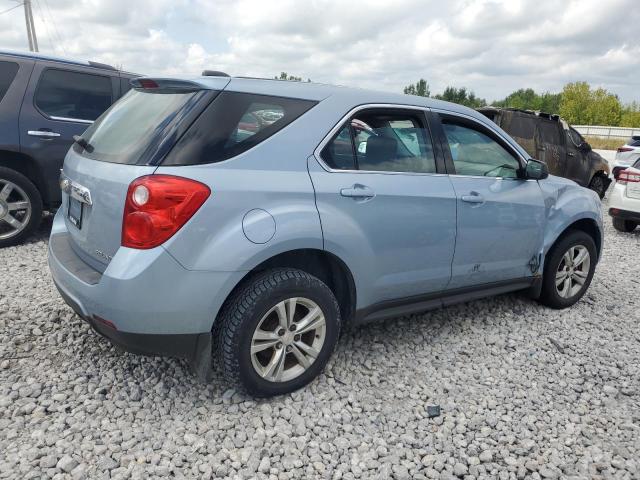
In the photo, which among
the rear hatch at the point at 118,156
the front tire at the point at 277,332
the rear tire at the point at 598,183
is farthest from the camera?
the rear tire at the point at 598,183

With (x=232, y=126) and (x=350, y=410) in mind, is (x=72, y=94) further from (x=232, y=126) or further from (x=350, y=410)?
(x=350, y=410)

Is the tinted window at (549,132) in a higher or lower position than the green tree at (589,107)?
lower

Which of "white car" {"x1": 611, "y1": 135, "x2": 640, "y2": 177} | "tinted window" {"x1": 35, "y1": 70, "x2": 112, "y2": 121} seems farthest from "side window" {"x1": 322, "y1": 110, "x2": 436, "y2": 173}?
"white car" {"x1": 611, "y1": 135, "x2": 640, "y2": 177}

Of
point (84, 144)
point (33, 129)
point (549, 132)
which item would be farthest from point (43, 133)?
point (549, 132)

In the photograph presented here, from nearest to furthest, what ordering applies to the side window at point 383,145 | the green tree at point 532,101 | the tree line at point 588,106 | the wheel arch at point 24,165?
the side window at point 383,145, the wheel arch at point 24,165, the tree line at point 588,106, the green tree at point 532,101

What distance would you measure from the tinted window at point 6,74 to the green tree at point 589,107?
9324 centimetres

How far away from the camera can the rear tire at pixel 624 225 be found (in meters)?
8.70

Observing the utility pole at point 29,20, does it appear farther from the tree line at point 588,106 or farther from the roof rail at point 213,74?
the tree line at point 588,106

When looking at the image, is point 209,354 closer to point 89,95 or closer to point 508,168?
point 508,168

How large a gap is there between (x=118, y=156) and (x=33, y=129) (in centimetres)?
340

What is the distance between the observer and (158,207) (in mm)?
2408

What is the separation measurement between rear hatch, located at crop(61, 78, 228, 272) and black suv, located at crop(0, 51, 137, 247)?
277 centimetres

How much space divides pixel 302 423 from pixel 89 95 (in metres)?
4.75

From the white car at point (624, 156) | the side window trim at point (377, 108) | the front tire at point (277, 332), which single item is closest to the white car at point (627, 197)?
the white car at point (624, 156)
